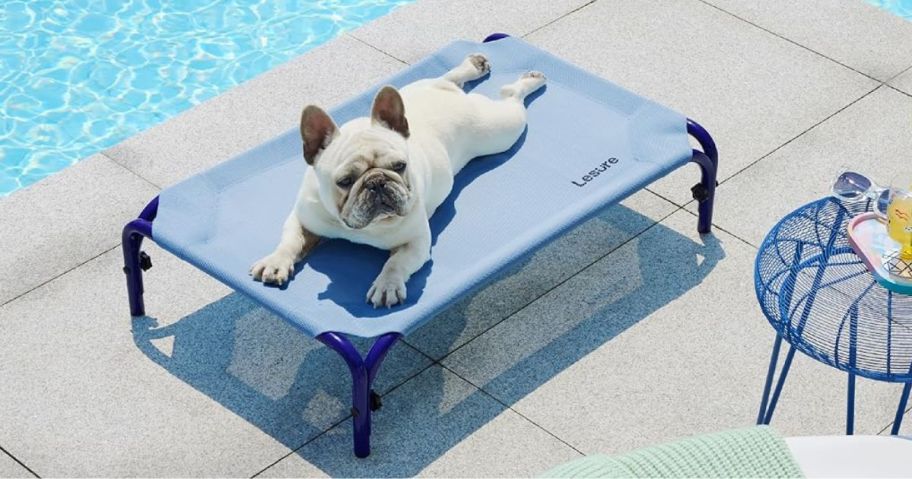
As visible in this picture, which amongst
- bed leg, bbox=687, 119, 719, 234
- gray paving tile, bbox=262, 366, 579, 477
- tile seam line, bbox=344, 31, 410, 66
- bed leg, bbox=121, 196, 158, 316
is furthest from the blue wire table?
tile seam line, bbox=344, 31, 410, 66

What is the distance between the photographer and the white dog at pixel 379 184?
5.14m

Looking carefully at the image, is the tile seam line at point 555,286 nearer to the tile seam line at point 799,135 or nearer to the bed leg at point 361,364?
the tile seam line at point 799,135

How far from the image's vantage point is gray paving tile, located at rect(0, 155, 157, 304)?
6035 mm

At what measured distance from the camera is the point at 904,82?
7461mm

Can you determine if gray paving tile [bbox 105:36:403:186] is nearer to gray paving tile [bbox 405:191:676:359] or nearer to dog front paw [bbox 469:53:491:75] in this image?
dog front paw [bbox 469:53:491:75]

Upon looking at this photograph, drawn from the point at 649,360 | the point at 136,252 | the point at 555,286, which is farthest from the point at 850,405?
the point at 136,252

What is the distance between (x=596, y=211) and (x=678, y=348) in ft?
2.11

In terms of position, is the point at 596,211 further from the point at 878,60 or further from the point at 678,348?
the point at 878,60

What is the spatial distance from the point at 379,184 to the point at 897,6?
504cm

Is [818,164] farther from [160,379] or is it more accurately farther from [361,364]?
[160,379]

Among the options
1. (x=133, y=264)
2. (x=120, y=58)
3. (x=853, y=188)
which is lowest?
(x=120, y=58)

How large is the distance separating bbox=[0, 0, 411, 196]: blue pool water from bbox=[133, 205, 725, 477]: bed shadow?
2.22m

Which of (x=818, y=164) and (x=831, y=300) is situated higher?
(x=831, y=300)

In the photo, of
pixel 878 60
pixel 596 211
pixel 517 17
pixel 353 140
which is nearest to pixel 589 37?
pixel 517 17
